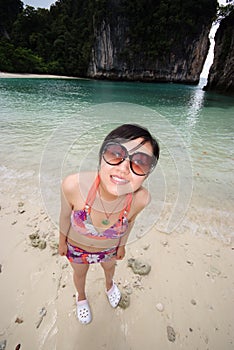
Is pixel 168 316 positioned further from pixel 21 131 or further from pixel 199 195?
pixel 21 131

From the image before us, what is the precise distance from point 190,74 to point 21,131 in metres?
47.2

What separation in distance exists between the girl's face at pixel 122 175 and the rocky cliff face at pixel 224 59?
2240 centimetres

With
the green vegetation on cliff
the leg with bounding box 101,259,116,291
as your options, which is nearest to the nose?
the leg with bounding box 101,259,116,291

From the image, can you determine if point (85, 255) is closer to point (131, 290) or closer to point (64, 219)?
point (64, 219)

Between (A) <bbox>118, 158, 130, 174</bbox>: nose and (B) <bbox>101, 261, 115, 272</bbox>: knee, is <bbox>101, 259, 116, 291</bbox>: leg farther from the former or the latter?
(A) <bbox>118, 158, 130, 174</bbox>: nose

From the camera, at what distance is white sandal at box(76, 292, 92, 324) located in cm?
112

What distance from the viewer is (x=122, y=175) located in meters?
0.74

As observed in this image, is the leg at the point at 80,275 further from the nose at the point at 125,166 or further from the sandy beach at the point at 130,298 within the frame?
the nose at the point at 125,166

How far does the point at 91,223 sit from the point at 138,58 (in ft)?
147

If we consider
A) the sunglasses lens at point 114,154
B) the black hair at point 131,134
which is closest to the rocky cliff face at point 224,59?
the black hair at point 131,134

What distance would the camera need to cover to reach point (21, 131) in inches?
175

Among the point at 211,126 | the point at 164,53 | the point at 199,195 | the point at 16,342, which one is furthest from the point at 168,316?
the point at 164,53

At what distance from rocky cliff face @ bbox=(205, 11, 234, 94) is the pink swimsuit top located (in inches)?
886

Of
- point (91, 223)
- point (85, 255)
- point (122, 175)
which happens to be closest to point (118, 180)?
point (122, 175)
